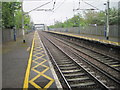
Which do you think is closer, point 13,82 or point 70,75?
point 13,82

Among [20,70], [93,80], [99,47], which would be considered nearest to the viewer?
[93,80]

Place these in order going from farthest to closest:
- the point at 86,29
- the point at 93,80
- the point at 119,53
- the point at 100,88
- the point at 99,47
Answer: the point at 86,29 → the point at 99,47 → the point at 119,53 → the point at 93,80 → the point at 100,88

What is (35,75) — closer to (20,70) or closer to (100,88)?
(20,70)

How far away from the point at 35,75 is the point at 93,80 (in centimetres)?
267

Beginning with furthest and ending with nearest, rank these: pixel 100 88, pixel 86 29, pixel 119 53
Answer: pixel 86 29, pixel 119 53, pixel 100 88

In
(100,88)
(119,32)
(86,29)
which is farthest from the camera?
(86,29)

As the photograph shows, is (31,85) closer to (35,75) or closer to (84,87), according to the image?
(35,75)

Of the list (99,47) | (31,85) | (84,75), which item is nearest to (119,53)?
(99,47)

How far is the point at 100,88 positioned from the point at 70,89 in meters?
1.24

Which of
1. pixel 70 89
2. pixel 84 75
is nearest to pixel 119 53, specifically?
pixel 84 75

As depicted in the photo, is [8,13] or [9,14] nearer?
[8,13]

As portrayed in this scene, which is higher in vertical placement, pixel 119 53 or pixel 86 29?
pixel 86 29

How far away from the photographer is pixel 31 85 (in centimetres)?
490

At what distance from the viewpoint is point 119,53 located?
37.7 ft
